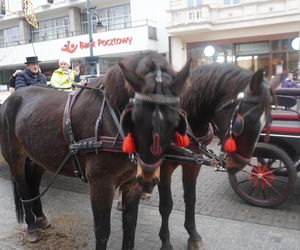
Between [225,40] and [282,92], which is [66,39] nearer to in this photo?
[225,40]

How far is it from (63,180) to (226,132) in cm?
397

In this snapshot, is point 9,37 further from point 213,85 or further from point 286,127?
point 213,85

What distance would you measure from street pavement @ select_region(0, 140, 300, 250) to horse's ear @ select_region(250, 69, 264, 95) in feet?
5.92

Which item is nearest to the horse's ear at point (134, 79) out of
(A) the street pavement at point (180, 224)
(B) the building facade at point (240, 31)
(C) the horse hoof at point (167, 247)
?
(C) the horse hoof at point (167, 247)

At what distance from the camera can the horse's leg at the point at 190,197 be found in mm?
3141

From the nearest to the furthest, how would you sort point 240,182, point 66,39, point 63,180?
point 240,182, point 63,180, point 66,39

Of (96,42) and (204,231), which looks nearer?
(204,231)

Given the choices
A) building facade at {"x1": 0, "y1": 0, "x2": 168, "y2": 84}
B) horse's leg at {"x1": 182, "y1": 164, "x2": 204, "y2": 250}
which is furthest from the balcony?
horse's leg at {"x1": 182, "y1": 164, "x2": 204, "y2": 250}

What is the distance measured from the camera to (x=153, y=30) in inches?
683

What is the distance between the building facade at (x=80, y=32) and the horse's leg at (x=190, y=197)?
37.7ft

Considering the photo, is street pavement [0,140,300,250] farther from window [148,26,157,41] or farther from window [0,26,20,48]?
window [0,26,20,48]

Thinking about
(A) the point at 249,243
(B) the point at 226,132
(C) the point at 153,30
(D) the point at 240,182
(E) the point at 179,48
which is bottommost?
(A) the point at 249,243

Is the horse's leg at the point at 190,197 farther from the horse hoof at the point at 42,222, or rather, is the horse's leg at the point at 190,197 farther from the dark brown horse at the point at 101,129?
the horse hoof at the point at 42,222

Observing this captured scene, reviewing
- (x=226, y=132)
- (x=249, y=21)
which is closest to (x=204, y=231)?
(x=226, y=132)
